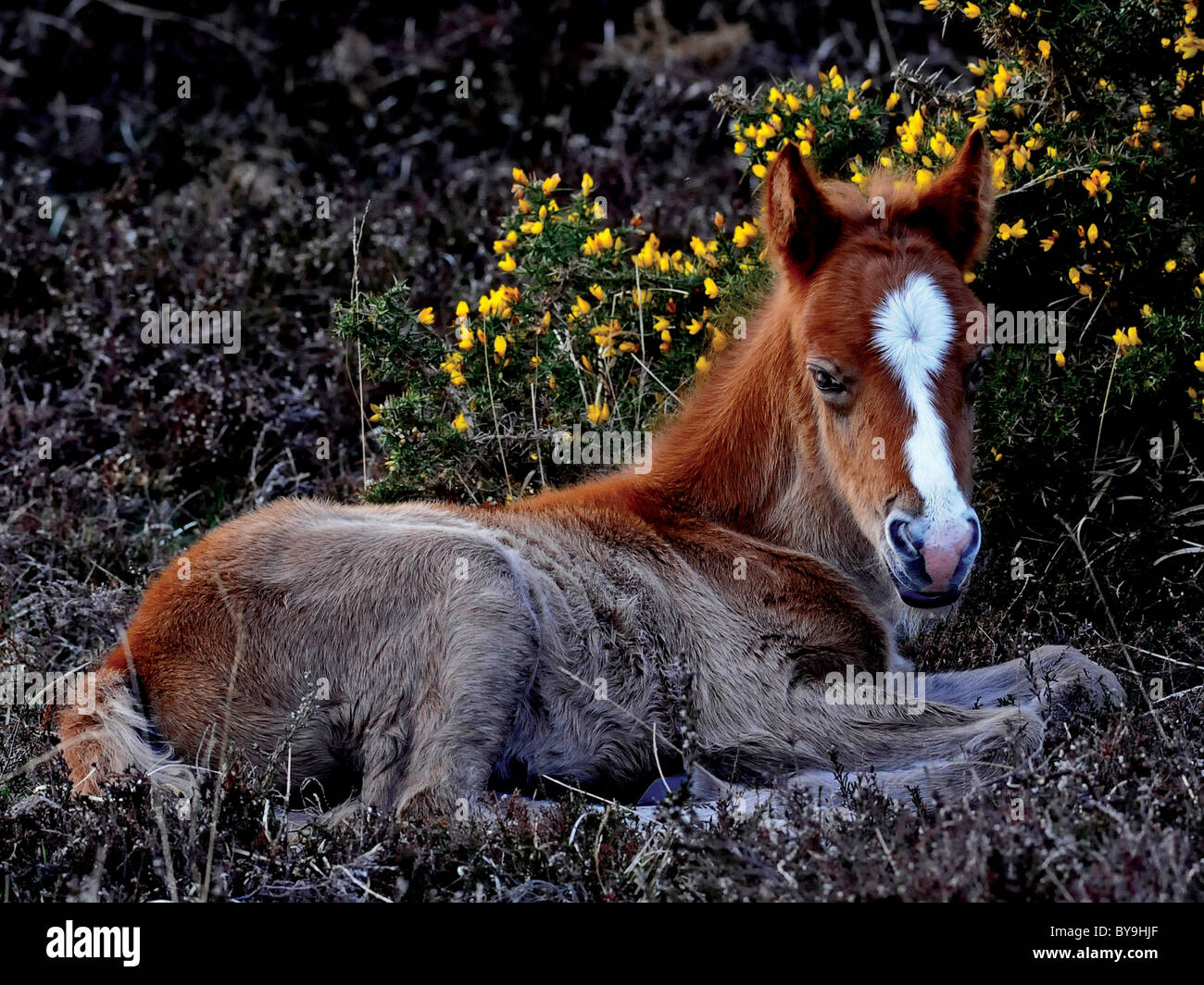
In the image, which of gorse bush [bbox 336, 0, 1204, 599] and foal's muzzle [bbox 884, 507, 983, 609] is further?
gorse bush [bbox 336, 0, 1204, 599]

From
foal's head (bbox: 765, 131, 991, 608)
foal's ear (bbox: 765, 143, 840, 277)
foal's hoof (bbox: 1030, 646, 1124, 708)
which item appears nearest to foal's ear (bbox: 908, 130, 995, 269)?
foal's head (bbox: 765, 131, 991, 608)

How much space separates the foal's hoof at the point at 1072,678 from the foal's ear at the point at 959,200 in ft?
4.81

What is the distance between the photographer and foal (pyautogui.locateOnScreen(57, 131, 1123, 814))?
13.5ft

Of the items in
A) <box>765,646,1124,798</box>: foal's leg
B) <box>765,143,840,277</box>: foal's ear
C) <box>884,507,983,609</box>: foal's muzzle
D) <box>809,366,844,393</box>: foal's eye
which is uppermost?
<box>765,143,840,277</box>: foal's ear

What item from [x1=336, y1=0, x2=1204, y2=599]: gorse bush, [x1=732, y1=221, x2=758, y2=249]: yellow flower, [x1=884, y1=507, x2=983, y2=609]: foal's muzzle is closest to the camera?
[x1=884, y1=507, x2=983, y2=609]: foal's muzzle

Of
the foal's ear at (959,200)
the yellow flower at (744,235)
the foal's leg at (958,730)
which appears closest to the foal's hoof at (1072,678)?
the foal's leg at (958,730)

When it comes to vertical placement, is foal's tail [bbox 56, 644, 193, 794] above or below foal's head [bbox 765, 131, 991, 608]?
below

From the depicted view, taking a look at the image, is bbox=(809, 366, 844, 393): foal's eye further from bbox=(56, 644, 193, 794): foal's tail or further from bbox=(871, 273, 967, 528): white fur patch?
bbox=(56, 644, 193, 794): foal's tail

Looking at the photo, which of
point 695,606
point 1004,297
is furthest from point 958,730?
point 1004,297

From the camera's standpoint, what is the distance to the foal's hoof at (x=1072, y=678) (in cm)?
447

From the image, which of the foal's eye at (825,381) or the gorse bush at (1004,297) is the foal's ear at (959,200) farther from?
the foal's eye at (825,381)

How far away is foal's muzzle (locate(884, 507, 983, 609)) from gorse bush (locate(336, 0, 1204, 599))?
1356 mm

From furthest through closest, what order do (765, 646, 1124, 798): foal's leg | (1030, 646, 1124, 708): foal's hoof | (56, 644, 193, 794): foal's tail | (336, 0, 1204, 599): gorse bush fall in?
1. (336, 0, 1204, 599): gorse bush
2. (1030, 646, 1124, 708): foal's hoof
3. (765, 646, 1124, 798): foal's leg
4. (56, 644, 193, 794): foal's tail
